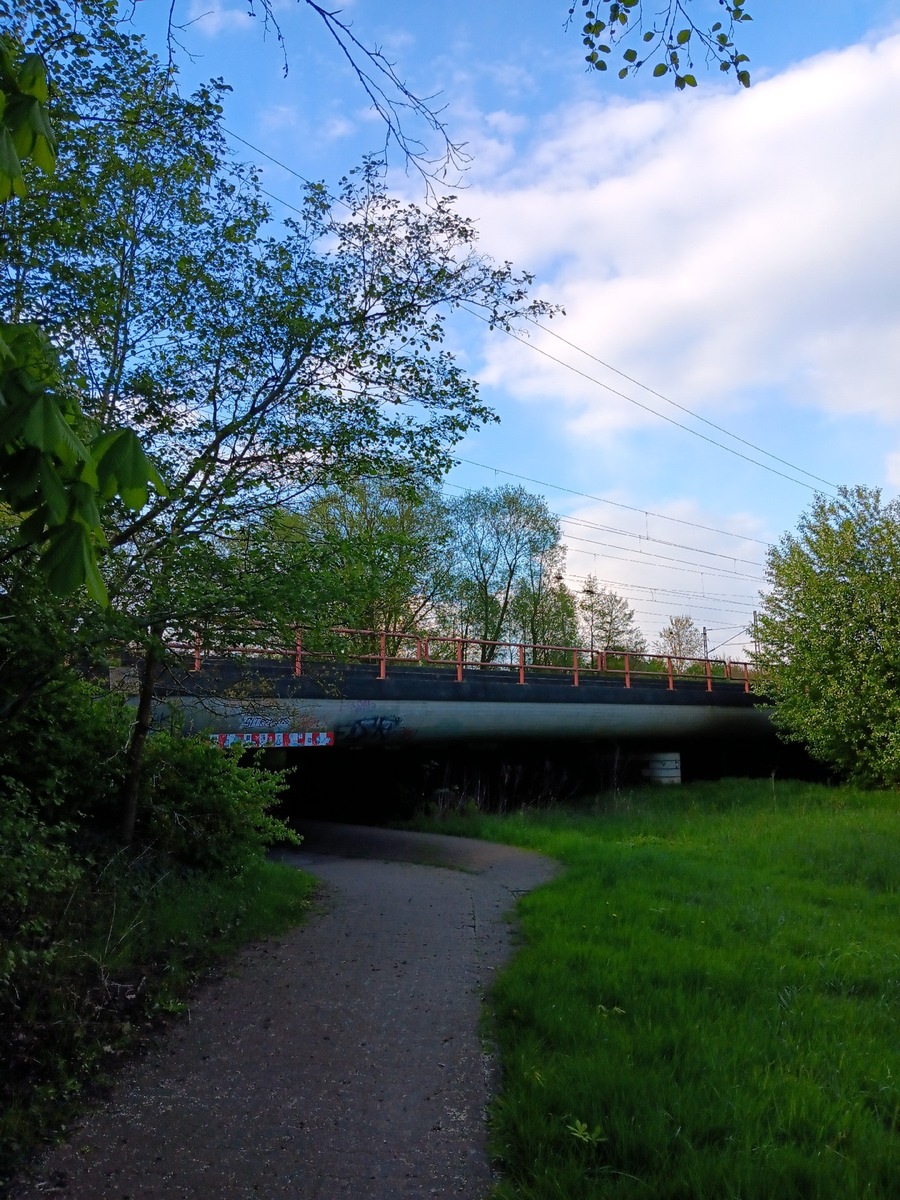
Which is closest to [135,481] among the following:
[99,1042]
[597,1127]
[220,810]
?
[597,1127]

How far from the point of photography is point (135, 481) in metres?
1.97

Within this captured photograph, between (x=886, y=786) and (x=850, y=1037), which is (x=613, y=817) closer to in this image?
(x=886, y=786)

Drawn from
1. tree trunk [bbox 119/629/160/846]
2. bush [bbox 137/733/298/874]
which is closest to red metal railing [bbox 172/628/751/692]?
tree trunk [bbox 119/629/160/846]

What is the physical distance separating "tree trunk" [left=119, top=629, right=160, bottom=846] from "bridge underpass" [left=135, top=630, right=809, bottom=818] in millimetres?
1522

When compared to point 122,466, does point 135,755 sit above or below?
below

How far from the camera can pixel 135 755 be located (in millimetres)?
7758

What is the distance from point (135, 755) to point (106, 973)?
247 cm

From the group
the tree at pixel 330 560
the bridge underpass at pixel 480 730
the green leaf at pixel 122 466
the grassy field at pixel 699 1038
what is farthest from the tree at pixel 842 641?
the green leaf at pixel 122 466

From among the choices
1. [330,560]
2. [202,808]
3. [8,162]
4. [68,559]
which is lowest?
[202,808]

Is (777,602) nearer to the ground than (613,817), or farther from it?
farther from it

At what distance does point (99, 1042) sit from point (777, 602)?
20523 mm

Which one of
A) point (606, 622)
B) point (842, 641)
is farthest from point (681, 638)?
point (842, 641)

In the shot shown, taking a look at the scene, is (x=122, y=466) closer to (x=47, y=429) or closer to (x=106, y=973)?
(x=47, y=429)

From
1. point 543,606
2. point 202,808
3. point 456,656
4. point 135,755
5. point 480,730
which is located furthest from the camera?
point 543,606
